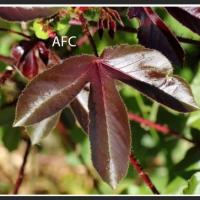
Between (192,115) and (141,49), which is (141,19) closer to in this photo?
(141,49)

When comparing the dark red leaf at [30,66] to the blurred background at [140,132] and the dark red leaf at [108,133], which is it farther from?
the dark red leaf at [108,133]

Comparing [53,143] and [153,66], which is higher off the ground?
[153,66]

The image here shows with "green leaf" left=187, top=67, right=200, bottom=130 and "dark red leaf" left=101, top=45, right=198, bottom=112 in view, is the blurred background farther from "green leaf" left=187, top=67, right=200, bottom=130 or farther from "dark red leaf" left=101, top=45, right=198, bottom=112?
"dark red leaf" left=101, top=45, right=198, bottom=112

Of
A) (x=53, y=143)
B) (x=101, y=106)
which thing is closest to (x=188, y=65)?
(x=101, y=106)

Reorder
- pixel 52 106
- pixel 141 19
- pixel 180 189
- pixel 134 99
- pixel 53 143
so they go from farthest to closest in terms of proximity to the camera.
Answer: pixel 53 143, pixel 134 99, pixel 180 189, pixel 141 19, pixel 52 106

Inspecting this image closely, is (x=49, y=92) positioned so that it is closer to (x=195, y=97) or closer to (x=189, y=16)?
(x=189, y=16)

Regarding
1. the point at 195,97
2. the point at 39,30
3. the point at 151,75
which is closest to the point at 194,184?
the point at 195,97

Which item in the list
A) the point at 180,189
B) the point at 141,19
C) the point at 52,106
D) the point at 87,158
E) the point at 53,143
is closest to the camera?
the point at 52,106
